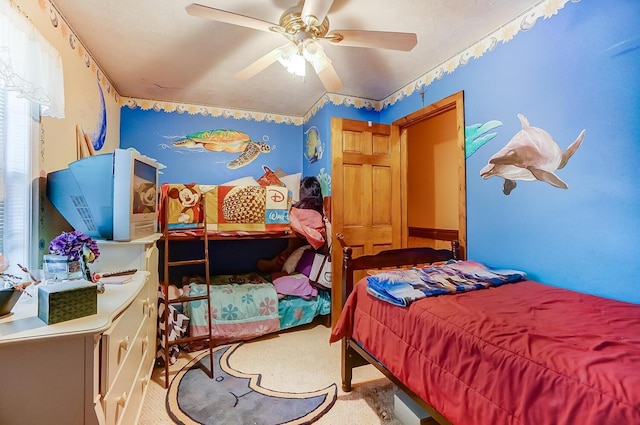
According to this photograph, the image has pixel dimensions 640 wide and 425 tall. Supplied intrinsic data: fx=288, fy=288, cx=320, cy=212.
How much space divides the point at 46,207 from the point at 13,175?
30 cm

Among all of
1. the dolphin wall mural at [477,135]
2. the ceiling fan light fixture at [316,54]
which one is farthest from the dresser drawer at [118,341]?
the dolphin wall mural at [477,135]

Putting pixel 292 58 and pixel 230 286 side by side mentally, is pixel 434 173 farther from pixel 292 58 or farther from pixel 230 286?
pixel 230 286

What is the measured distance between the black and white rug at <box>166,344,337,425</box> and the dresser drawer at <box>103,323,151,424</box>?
408 mm

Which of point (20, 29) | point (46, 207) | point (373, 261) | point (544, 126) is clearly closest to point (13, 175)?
point (46, 207)

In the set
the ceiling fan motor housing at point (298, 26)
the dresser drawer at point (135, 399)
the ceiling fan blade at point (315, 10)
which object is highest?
the ceiling fan motor housing at point (298, 26)

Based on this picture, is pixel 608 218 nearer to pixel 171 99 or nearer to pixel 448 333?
pixel 448 333

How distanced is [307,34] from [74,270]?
1.74 meters

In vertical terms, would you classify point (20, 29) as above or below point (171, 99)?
below

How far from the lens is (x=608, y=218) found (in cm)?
153

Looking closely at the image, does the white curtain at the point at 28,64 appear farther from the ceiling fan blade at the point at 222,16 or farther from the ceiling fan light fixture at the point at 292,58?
the ceiling fan light fixture at the point at 292,58

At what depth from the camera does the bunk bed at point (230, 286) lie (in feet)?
8.46

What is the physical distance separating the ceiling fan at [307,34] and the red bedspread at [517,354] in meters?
1.51

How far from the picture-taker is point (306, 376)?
86.7 inches

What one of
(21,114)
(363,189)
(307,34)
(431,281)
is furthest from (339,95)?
(21,114)
